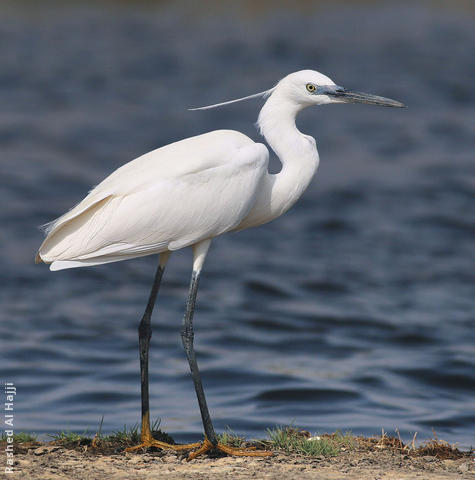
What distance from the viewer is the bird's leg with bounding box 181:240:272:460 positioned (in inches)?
242

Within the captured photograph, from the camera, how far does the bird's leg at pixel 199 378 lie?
6156mm

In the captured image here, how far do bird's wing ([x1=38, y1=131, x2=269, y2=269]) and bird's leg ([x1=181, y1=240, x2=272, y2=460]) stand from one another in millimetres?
138

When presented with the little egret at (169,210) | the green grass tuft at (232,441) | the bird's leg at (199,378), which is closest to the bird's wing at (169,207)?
the little egret at (169,210)

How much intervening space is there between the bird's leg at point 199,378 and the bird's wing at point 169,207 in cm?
14

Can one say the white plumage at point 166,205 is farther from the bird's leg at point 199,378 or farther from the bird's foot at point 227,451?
the bird's foot at point 227,451

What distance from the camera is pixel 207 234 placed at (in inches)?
254

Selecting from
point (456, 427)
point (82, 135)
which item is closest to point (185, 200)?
point (456, 427)

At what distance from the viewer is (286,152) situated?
6.79 m

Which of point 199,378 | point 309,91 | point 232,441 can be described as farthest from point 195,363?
point 309,91

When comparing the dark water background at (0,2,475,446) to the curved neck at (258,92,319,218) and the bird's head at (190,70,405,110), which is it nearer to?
the curved neck at (258,92,319,218)

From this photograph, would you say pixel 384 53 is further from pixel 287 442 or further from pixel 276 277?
pixel 287 442

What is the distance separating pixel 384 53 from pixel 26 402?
63.4 feet

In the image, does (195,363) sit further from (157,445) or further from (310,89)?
(310,89)

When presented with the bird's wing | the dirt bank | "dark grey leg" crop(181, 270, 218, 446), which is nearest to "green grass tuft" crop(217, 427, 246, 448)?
"dark grey leg" crop(181, 270, 218, 446)
